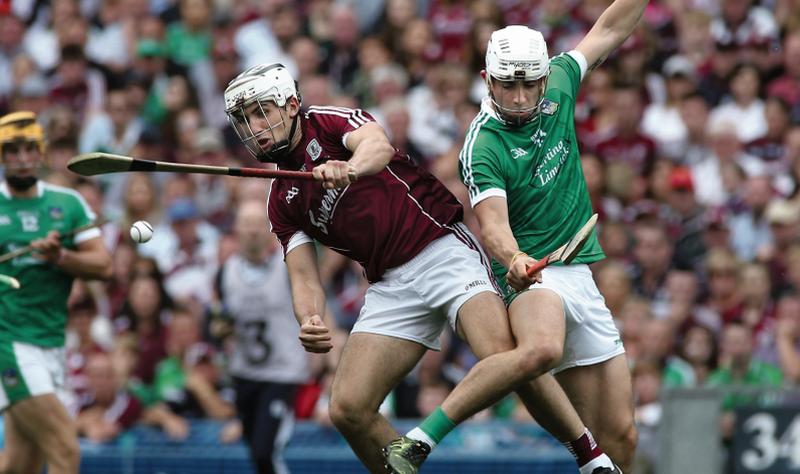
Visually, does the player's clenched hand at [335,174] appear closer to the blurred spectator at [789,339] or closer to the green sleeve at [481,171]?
the green sleeve at [481,171]

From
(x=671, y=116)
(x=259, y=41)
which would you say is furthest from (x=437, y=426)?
(x=259, y=41)

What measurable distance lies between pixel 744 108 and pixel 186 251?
16.3ft

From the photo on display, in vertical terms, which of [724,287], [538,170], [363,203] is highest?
[538,170]

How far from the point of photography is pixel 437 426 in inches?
322

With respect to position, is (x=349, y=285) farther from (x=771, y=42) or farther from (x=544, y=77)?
(x=544, y=77)

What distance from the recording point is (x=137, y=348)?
45.6 feet

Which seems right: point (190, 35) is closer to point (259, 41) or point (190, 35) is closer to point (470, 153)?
point (259, 41)

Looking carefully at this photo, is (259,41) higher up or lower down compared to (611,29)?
lower down

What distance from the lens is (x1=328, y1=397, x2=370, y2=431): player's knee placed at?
27.9ft

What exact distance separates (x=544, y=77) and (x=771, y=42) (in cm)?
685

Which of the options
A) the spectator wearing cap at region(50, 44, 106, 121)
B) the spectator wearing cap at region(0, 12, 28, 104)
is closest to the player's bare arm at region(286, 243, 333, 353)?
the spectator wearing cap at region(50, 44, 106, 121)

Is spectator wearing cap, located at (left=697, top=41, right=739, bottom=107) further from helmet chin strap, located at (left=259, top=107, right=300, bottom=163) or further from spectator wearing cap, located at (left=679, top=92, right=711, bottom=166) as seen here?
helmet chin strap, located at (left=259, top=107, right=300, bottom=163)

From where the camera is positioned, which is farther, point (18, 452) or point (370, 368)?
point (18, 452)

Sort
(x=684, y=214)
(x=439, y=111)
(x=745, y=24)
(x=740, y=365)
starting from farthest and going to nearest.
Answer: (x=439, y=111), (x=745, y=24), (x=684, y=214), (x=740, y=365)
